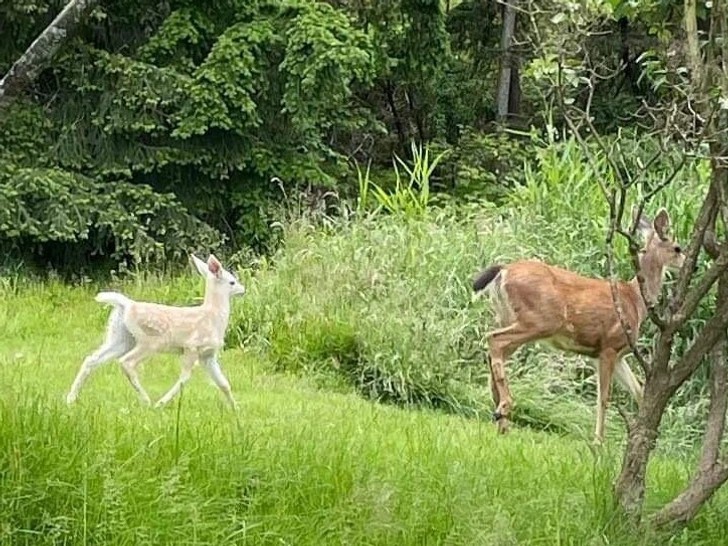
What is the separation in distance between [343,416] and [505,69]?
15.1 metres

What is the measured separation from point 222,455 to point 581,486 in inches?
59.0

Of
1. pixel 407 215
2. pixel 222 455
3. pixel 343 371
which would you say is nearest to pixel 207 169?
pixel 407 215

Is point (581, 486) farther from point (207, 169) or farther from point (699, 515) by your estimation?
point (207, 169)

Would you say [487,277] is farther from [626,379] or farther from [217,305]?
[217,305]

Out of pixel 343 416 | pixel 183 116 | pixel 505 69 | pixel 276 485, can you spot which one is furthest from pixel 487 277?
pixel 505 69

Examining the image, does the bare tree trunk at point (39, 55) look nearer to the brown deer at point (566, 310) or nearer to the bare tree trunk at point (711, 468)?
the bare tree trunk at point (711, 468)

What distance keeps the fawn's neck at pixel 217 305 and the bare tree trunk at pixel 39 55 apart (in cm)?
344

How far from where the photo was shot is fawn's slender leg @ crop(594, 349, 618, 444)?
26.4 ft

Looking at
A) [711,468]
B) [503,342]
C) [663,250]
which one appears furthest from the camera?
[663,250]

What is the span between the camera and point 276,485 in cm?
495

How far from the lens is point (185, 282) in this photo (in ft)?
41.6

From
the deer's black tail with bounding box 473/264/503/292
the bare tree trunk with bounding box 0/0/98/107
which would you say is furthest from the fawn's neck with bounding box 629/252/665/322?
the bare tree trunk with bounding box 0/0/98/107

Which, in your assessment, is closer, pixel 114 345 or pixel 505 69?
pixel 114 345

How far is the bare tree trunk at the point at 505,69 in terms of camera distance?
20.7 meters
